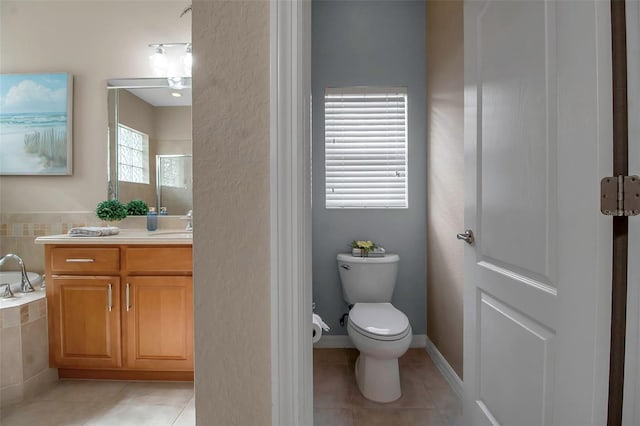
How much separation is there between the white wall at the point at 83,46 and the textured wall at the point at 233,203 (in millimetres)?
1985

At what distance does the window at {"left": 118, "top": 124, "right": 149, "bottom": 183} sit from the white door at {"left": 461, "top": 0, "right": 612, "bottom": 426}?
2.21 m

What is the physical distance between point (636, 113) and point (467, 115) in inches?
25.4

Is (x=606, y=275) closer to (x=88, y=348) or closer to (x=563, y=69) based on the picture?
(x=563, y=69)

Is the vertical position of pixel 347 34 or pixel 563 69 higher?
pixel 347 34

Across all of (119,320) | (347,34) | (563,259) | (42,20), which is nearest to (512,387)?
(563,259)

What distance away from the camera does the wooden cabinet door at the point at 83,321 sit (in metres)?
1.75

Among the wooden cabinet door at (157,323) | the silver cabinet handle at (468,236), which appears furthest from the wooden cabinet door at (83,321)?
the silver cabinet handle at (468,236)

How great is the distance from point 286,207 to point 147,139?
2102mm

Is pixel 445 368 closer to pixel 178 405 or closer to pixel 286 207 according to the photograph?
pixel 178 405

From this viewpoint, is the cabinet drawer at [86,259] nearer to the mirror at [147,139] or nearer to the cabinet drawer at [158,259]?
the cabinet drawer at [158,259]

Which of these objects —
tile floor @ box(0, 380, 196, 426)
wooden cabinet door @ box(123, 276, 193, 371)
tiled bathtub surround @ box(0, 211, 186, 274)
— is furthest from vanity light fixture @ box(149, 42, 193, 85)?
tile floor @ box(0, 380, 196, 426)

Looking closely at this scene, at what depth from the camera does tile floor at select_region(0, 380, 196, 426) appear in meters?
1.51

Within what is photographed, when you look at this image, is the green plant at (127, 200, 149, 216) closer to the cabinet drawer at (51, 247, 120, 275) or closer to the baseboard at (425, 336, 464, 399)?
the cabinet drawer at (51, 247, 120, 275)

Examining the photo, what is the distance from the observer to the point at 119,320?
5.71 ft
